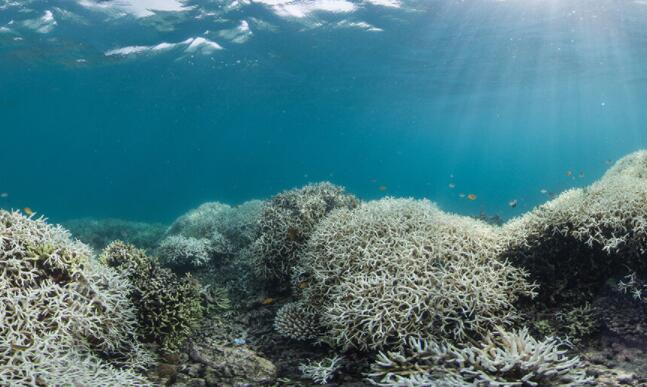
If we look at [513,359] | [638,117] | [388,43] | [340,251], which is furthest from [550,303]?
[638,117]

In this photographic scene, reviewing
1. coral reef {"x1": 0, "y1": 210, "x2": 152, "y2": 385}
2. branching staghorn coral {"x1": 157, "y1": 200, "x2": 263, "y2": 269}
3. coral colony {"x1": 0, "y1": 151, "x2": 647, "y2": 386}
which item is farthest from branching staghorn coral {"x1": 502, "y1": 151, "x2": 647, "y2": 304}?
branching staghorn coral {"x1": 157, "y1": 200, "x2": 263, "y2": 269}

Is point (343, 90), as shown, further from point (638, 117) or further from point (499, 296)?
point (638, 117)

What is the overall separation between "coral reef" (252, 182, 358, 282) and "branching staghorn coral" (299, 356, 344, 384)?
7.89 ft

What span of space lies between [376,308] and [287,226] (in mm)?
3762

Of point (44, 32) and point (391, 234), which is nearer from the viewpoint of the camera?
point (391, 234)

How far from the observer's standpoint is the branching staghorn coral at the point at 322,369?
5062 mm

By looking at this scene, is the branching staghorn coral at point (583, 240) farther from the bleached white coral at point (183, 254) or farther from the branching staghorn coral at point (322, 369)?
the bleached white coral at point (183, 254)

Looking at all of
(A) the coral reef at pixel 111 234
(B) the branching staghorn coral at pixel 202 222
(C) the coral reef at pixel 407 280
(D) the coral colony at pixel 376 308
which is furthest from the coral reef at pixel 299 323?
(A) the coral reef at pixel 111 234

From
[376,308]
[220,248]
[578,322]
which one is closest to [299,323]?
[376,308]

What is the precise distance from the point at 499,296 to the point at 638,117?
102 meters

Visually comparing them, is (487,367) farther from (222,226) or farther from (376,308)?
(222,226)

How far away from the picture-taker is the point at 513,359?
3934 millimetres

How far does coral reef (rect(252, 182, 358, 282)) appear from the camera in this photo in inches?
328

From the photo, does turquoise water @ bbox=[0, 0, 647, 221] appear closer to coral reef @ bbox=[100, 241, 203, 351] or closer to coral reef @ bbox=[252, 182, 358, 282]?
coral reef @ bbox=[252, 182, 358, 282]
